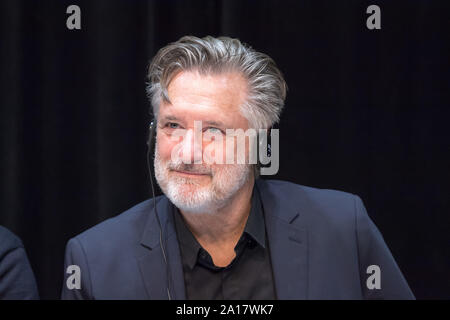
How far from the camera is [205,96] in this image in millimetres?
1508

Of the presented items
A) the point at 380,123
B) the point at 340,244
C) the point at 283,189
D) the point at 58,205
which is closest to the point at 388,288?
the point at 340,244

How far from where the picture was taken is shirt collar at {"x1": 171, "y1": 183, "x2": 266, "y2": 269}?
157 cm

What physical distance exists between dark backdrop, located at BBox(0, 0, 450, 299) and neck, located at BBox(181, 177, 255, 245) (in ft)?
1.40

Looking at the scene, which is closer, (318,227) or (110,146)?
(318,227)

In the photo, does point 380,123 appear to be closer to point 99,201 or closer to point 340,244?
point 340,244

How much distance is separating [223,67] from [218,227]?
0.48 meters

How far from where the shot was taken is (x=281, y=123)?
1979 mm

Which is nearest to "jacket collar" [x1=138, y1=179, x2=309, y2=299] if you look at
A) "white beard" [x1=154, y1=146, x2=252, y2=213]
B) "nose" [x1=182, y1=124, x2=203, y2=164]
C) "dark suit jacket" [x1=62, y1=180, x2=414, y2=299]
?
"dark suit jacket" [x1=62, y1=180, x2=414, y2=299]

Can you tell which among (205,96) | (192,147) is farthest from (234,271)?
(205,96)

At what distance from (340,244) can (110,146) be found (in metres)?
0.88

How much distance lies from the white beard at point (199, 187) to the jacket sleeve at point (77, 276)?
30 cm

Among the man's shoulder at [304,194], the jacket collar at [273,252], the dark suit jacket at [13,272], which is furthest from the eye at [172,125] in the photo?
the dark suit jacket at [13,272]

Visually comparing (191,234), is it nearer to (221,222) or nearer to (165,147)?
(221,222)

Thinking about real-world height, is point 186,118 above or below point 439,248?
above
